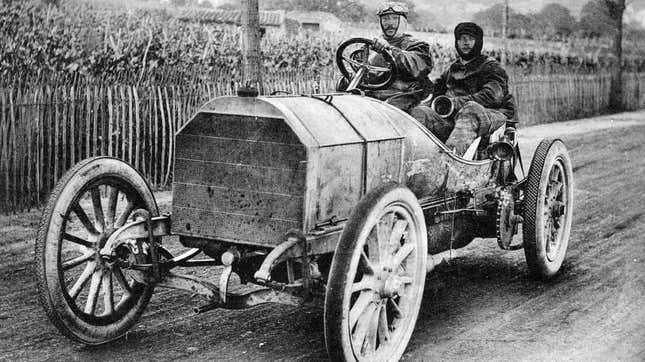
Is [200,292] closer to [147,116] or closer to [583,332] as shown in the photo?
[583,332]

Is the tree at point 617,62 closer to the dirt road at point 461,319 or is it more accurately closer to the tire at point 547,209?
the dirt road at point 461,319

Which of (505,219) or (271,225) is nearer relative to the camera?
(271,225)

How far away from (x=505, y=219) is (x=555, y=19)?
52.3 metres

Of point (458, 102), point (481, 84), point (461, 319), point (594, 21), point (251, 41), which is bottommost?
point (461, 319)

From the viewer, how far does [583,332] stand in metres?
4.83

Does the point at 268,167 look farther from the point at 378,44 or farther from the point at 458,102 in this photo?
the point at 458,102

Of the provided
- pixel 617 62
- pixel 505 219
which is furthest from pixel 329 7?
pixel 505 219

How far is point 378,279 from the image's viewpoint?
161 inches

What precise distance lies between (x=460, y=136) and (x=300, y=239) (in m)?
2.23

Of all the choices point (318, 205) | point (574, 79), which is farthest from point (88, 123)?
point (574, 79)

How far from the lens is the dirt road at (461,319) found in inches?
175

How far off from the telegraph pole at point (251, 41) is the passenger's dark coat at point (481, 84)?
12.1 feet

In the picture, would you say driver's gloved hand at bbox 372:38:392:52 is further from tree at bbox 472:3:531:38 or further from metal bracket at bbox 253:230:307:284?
tree at bbox 472:3:531:38

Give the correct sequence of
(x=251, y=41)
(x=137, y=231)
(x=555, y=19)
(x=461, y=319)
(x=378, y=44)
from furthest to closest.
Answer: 1. (x=555, y=19)
2. (x=251, y=41)
3. (x=378, y=44)
4. (x=461, y=319)
5. (x=137, y=231)
